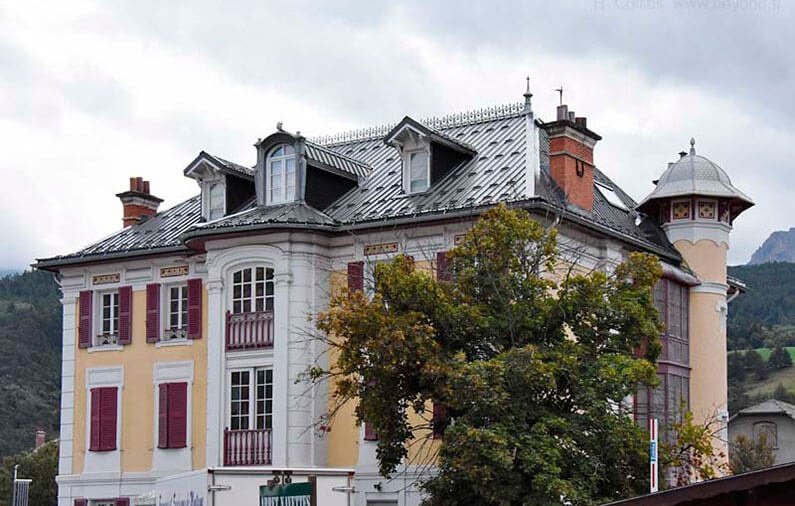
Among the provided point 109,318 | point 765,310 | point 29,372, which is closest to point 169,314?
point 109,318

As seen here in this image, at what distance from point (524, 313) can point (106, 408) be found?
1616cm

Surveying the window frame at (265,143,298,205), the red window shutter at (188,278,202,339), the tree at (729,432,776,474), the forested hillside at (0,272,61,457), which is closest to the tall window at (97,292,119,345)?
the red window shutter at (188,278,202,339)

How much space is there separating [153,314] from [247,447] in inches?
217

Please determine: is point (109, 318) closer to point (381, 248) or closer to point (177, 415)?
point (177, 415)

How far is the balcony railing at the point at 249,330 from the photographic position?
3712 cm

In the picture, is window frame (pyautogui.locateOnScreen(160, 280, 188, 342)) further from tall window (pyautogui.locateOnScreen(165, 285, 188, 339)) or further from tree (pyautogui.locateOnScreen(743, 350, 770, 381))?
tree (pyautogui.locateOnScreen(743, 350, 770, 381))

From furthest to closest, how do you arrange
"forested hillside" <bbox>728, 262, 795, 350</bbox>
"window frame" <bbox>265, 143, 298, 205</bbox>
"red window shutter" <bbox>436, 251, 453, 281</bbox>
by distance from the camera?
"forested hillside" <bbox>728, 262, 795, 350</bbox> → "window frame" <bbox>265, 143, 298, 205</bbox> → "red window shutter" <bbox>436, 251, 453, 281</bbox>

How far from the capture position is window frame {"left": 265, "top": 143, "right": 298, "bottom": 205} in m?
38.2

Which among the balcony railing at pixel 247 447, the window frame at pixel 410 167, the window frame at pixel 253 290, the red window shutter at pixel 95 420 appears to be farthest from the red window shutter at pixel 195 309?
the window frame at pixel 410 167

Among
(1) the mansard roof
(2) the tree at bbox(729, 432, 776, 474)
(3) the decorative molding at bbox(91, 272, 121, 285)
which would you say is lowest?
(2) the tree at bbox(729, 432, 776, 474)

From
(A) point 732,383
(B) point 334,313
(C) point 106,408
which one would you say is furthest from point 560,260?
(A) point 732,383

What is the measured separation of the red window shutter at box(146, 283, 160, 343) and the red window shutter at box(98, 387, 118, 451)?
1.85 meters

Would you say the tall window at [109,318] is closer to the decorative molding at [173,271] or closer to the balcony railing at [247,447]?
the decorative molding at [173,271]

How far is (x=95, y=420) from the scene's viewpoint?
4097 centimetres
